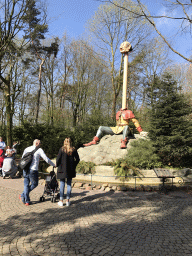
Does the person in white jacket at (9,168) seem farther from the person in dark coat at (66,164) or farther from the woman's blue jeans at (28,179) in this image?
the person in dark coat at (66,164)

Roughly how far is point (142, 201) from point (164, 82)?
22.7 feet

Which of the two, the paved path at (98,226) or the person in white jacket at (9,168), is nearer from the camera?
the paved path at (98,226)

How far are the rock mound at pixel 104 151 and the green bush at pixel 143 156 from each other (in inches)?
21.4

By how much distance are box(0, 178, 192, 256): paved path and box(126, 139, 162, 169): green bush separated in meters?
2.79

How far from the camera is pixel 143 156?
32.0 feet

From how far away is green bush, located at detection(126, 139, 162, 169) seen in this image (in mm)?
9531

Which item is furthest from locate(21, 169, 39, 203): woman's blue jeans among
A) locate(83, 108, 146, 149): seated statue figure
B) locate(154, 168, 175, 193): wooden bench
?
locate(83, 108, 146, 149): seated statue figure

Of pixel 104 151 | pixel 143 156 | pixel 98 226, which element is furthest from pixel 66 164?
pixel 104 151

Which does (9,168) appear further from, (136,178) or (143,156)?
(143,156)

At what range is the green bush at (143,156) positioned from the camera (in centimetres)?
953

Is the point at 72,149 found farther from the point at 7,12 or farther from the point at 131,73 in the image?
the point at 131,73

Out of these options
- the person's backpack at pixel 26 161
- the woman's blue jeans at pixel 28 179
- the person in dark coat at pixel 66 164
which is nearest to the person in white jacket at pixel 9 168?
the woman's blue jeans at pixel 28 179

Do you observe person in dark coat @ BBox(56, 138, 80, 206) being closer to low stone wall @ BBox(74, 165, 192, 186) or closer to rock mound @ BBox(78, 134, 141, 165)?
low stone wall @ BBox(74, 165, 192, 186)

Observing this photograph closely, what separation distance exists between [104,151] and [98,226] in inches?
271
